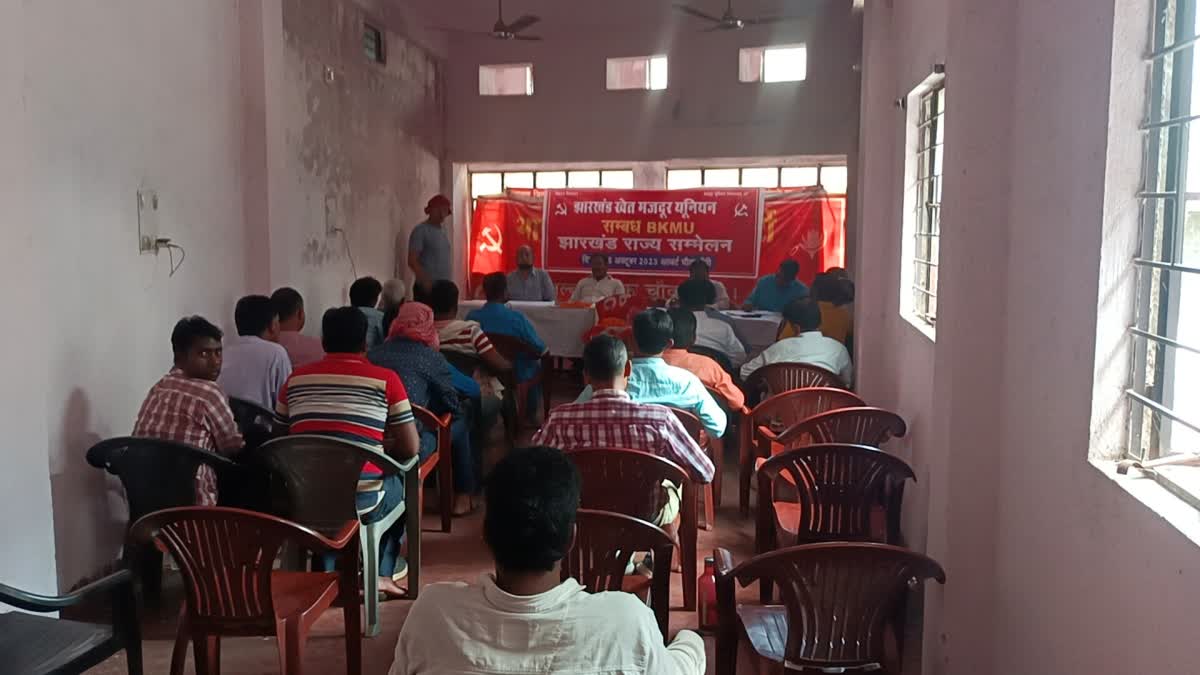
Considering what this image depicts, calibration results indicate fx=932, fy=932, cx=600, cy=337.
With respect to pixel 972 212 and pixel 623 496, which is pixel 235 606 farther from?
pixel 972 212

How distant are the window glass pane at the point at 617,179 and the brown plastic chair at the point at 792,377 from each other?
468cm

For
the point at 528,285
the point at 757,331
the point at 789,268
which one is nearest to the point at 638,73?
the point at 528,285

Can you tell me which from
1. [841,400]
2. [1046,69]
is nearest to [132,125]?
[841,400]

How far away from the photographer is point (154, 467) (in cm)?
311

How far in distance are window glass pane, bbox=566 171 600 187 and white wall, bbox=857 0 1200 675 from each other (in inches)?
262

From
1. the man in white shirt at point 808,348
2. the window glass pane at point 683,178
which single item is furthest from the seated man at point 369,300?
the window glass pane at point 683,178

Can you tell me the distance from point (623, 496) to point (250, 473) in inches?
51.9

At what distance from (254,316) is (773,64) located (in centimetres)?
563

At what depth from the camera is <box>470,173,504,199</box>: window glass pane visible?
9289 mm

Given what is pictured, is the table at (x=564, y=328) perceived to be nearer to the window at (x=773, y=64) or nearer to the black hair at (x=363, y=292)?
the black hair at (x=363, y=292)

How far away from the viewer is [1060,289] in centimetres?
205

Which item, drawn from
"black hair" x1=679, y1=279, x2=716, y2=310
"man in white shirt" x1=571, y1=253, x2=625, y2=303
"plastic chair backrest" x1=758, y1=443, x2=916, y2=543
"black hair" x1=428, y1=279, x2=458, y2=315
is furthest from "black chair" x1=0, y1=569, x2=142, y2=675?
"man in white shirt" x1=571, y1=253, x2=625, y2=303

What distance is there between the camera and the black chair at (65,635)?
214 cm

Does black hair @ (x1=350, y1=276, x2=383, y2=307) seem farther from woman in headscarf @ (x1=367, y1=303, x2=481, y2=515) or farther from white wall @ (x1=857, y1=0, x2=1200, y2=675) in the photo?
white wall @ (x1=857, y1=0, x2=1200, y2=675)
